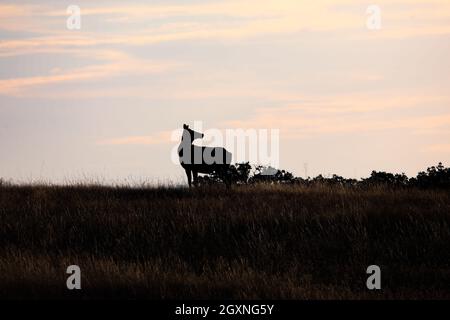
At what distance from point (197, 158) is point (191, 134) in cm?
75

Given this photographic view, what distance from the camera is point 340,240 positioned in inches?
598

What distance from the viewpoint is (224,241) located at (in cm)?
1577

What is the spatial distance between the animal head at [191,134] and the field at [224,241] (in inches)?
69.7

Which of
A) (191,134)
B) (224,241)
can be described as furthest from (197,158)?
(224,241)

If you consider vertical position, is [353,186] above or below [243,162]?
below

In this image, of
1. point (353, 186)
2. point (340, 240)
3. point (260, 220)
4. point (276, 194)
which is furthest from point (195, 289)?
point (353, 186)

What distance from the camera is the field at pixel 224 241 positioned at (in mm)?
11211

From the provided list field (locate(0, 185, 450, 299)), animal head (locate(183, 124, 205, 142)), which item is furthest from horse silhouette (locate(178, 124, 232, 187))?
field (locate(0, 185, 450, 299))

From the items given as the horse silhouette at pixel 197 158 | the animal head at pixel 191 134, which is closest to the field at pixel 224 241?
the horse silhouette at pixel 197 158
